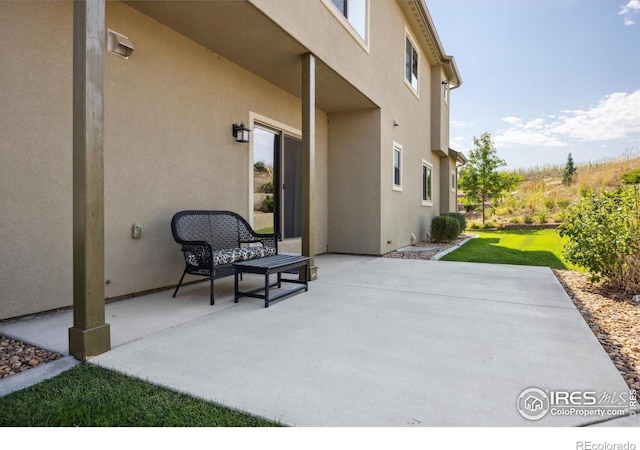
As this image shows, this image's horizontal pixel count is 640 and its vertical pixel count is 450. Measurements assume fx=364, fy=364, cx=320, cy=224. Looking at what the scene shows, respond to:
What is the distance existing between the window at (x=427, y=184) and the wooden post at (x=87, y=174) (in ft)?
35.2

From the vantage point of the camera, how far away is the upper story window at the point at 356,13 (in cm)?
625

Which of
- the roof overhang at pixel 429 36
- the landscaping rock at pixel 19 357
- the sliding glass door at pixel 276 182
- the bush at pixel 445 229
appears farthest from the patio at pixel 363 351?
the roof overhang at pixel 429 36

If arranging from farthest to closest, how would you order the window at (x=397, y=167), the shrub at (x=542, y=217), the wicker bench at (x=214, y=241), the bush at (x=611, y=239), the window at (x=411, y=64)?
the shrub at (x=542, y=217) < the window at (x=411, y=64) < the window at (x=397, y=167) < the bush at (x=611, y=239) < the wicker bench at (x=214, y=241)

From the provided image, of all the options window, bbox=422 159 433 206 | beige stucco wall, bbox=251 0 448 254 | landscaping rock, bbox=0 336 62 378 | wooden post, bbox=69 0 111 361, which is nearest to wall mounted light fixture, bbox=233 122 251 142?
beige stucco wall, bbox=251 0 448 254

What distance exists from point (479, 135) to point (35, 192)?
62.4 ft

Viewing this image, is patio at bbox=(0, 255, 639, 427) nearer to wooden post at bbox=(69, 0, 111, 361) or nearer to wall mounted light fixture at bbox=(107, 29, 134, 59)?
wooden post at bbox=(69, 0, 111, 361)

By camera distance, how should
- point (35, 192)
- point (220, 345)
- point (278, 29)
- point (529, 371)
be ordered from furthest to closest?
1. point (278, 29)
2. point (35, 192)
3. point (220, 345)
4. point (529, 371)

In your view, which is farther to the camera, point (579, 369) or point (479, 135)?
point (479, 135)

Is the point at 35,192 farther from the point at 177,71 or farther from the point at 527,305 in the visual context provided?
the point at 527,305

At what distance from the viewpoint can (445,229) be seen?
35.6ft

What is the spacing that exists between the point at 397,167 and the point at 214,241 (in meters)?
5.77

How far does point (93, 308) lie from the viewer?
2.49 metres

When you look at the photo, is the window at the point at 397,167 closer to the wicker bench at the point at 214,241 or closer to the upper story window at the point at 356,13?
the upper story window at the point at 356,13

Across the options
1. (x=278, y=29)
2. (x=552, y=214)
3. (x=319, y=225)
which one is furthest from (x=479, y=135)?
(x=278, y=29)
